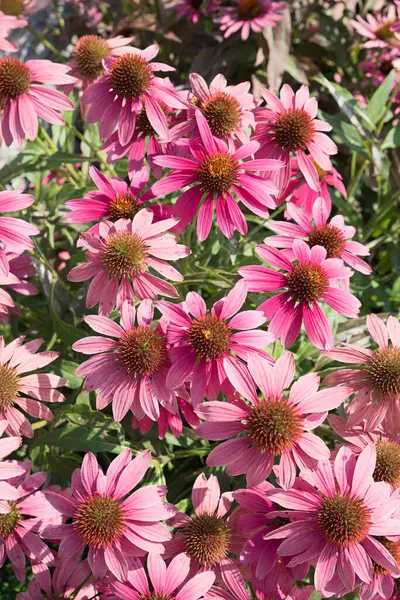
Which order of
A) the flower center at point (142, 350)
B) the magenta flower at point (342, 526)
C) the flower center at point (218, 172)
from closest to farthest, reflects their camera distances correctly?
1. the magenta flower at point (342, 526)
2. the flower center at point (142, 350)
3. the flower center at point (218, 172)

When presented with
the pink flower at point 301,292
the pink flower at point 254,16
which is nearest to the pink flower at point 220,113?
the pink flower at point 301,292

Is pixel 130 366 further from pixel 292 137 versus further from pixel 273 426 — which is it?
pixel 292 137

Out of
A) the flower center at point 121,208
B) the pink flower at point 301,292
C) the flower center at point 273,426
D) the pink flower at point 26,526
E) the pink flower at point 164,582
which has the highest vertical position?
the flower center at point 121,208

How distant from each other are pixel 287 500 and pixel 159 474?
1.42 feet

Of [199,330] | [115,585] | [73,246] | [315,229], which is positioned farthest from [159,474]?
[73,246]

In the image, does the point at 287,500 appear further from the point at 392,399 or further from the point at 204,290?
the point at 204,290

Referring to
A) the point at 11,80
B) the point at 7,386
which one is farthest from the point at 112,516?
the point at 11,80

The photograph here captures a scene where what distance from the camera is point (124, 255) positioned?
1.26 metres

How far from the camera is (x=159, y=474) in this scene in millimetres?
1464

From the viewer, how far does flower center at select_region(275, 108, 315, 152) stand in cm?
147

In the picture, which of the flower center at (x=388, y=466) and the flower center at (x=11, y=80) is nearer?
the flower center at (x=388, y=466)

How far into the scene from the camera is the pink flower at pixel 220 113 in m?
1.42

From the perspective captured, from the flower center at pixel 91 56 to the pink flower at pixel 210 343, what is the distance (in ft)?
2.90

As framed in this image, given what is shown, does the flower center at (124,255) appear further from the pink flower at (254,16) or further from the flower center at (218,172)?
the pink flower at (254,16)
